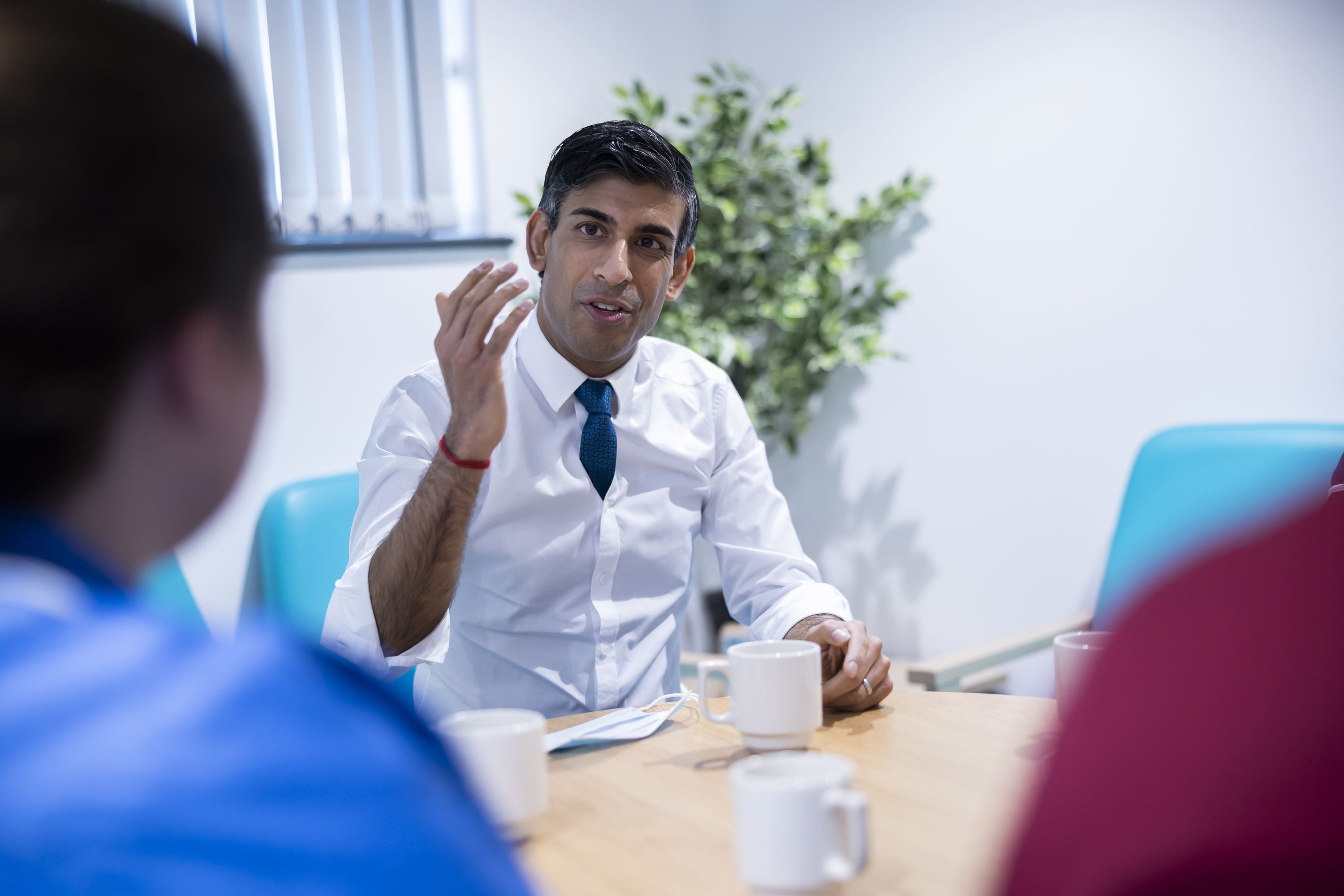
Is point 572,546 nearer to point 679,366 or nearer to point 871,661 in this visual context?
point 679,366

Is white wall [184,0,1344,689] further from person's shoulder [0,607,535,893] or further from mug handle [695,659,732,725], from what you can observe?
person's shoulder [0,607,535,893]

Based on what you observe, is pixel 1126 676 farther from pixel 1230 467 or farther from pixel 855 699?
pixel 1230 467

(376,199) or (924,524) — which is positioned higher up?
(376,199)

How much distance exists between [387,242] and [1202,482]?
75.4 inches

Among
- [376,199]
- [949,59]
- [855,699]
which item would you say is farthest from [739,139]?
[855,699]

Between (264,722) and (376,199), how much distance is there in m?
2.51

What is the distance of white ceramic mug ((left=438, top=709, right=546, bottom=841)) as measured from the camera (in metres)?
0.86

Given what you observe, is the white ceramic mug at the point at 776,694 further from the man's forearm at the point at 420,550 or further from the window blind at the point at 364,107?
the window blind at the point at 364,107

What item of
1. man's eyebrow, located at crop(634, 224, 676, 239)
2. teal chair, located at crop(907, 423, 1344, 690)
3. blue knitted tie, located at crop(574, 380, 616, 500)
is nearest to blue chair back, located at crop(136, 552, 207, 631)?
blue knitted tie, located at crop(574, 380, 616, 500)

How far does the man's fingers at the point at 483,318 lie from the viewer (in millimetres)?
1327

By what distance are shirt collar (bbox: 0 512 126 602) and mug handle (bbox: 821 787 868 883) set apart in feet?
1.49

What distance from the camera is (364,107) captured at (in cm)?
267

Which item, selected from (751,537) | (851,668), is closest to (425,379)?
(751,537)

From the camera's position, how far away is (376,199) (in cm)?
269
